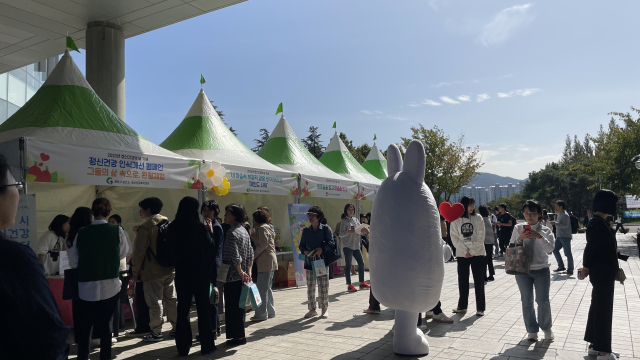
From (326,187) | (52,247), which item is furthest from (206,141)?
(52,247)

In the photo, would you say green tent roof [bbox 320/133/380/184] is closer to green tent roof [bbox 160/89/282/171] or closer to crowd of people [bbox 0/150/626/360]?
green tent roof [bbox 160/89/282/171]

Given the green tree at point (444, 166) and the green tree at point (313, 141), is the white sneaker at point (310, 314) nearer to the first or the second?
the green tree at point (444, 166)

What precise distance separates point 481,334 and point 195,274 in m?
3.64

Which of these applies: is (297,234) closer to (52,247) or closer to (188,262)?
(52,247)

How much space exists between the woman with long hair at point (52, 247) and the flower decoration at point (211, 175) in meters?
2.62

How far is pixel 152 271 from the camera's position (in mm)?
5613

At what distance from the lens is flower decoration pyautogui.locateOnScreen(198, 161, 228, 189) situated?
8148 mm

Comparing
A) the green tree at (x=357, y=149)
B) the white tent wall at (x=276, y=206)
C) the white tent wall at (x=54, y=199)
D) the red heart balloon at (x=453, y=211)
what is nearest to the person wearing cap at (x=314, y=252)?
the red heart balloon at (x=453, y=211)

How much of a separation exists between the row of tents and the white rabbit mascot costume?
434cm

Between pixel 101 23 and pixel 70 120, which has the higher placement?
pixel 101 23

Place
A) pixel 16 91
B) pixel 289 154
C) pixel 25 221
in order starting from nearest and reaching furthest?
pixel 25 221, pixel 289 154, pixel 16 91

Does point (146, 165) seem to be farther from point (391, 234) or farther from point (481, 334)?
→ point (481, 334)

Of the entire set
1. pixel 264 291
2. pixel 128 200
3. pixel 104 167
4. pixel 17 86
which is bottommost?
pixel 264 291

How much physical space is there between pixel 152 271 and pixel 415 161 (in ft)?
11.7
